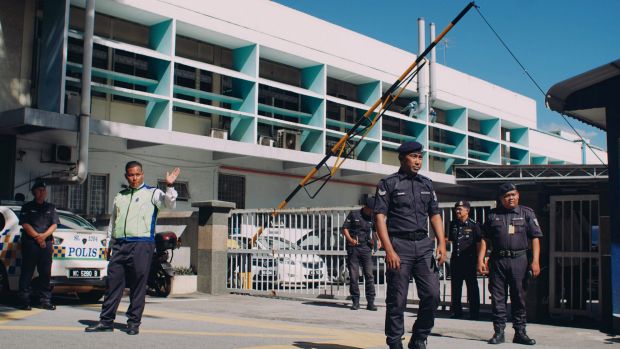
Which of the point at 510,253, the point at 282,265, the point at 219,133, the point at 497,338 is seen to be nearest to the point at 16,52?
the point at 219,133

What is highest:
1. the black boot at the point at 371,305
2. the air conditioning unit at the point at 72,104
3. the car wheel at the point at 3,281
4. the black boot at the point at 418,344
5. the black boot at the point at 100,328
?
the air conditioning unit at the point at 72,104

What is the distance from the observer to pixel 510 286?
8438 mm

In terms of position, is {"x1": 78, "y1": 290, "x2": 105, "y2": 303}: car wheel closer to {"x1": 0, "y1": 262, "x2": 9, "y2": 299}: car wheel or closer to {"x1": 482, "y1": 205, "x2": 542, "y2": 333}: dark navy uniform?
{"x1": 0, "y1": 262, "x2": 9, "y2": 299}: car wheel

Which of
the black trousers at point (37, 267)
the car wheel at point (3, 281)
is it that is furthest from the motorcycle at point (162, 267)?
the black trousers at point (37, 267)

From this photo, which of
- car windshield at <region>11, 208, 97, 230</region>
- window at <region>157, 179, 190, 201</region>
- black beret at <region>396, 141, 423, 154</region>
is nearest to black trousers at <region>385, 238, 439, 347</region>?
black beret at <region>396, 141, 423, 154</region>

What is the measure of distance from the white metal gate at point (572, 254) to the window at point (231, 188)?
475 inches

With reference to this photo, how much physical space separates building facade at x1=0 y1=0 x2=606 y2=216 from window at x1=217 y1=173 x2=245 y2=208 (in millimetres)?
32

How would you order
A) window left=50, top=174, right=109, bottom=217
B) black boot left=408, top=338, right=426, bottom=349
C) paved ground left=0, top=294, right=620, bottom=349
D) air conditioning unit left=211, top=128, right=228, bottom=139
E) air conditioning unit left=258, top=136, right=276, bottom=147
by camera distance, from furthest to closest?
air conditioning unit left=258, top=136, right=276, bottom=147 → air conditioning unit left=211, top=128, right=228, bottom=139 → window left=50, top=174, right=109, bottom=217 → paved ground left=0, top=294, right=620, bottom=349 → black boot left=408, top=338, right=426, bottom=349

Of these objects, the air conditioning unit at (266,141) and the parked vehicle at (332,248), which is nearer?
the parked vehicle at (332,248)

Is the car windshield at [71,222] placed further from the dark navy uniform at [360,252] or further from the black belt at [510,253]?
the black belt at [510,253]

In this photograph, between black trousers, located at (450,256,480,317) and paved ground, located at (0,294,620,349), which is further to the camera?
black trousers, located at (450,256,480,317)

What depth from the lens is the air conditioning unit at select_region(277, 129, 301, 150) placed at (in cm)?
2166

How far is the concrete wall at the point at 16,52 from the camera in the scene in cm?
1631

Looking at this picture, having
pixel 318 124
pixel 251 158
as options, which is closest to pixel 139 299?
pixel 251 158
